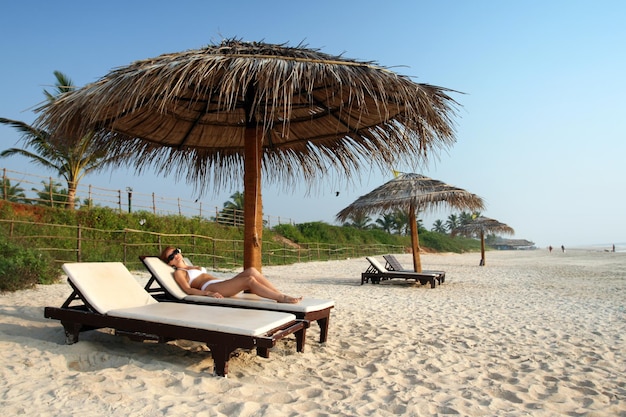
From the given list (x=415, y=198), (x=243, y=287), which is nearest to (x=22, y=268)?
(x=243, y=287)

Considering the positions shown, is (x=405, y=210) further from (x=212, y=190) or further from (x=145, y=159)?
(x=145, y=159)

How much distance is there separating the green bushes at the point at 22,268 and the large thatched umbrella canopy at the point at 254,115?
2706 mm

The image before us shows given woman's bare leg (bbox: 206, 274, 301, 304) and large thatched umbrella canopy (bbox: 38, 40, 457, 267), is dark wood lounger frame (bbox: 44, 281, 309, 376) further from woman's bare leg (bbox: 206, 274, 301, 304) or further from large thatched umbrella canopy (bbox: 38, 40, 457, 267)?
large thatched umbrella canopy (bbox: 38, 40, 457, 267)

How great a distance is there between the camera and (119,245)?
44.0 feet

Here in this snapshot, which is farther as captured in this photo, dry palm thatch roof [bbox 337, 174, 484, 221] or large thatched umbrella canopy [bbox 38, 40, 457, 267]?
dry palm thatch roof [bbox 337, 174, 484, 221]

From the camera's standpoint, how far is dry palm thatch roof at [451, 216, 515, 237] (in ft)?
64.4

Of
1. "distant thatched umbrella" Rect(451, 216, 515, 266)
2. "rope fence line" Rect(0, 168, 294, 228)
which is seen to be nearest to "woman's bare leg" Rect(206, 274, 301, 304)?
"rope fence line" Rect(0, 168, 294, 228)

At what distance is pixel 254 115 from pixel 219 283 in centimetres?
175

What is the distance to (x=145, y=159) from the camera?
555cm

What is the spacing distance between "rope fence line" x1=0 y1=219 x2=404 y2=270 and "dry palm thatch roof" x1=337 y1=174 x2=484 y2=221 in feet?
16.9

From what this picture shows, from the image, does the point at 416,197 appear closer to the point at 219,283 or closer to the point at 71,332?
the point at 219,283

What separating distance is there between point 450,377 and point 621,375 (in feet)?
3.97

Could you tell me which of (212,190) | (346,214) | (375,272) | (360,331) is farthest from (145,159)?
(346,214)

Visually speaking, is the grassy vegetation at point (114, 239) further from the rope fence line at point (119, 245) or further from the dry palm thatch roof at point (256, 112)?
the dry palm thatch roof at point (256, 112)
